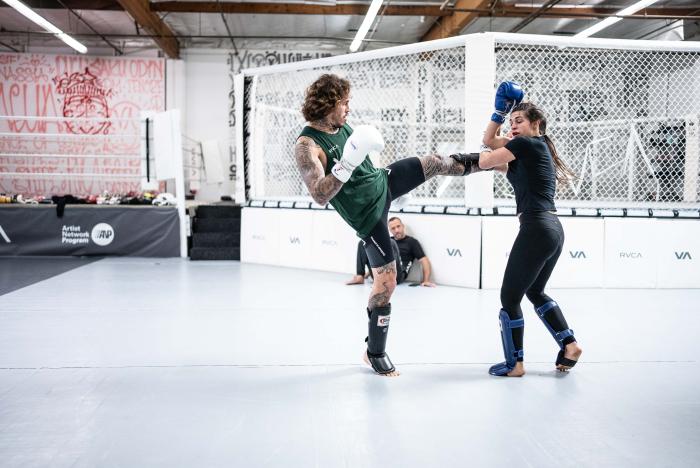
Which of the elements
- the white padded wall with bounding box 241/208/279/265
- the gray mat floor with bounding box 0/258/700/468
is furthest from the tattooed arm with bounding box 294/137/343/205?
the white padded wall with bounding box 241/208/279/265

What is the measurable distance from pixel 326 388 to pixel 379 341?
1.28ft

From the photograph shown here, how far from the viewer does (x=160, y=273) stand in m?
6.49

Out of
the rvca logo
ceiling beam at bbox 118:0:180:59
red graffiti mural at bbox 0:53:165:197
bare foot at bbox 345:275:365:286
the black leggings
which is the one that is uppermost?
ceiling beam at bbox 118:0:180:59

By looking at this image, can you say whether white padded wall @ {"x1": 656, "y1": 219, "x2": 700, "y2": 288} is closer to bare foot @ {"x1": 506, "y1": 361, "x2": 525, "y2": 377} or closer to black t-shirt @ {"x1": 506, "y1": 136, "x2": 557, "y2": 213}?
black t-shirt @ {"x1": 506, "y1": 136, "x2": 557, "y2": 213}

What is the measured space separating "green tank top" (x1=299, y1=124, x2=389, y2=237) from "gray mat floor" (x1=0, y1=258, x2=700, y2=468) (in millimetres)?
790

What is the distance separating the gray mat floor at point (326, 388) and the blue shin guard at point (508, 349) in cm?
7

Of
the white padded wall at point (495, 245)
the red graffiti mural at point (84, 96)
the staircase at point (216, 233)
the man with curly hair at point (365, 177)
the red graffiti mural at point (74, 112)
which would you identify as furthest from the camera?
the red graffiti mural at point (84, 96)

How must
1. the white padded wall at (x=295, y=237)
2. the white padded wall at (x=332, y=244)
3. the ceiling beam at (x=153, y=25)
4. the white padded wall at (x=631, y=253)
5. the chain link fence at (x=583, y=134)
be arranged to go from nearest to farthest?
the white padded wall at (x=631, y=253) < the chain link fence at (x=583, y=134) < the white padded wall at (x=332, y=244) < the white padded wall at (x=295, y=237) < the ceiling beam at (x=153, y=25)

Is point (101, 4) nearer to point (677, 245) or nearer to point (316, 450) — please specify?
point (677, 245)

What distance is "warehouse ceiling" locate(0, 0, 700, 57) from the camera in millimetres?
11188

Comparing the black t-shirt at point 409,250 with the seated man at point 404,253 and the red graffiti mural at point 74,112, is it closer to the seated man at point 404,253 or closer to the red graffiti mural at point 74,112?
the seated man at point 404,253

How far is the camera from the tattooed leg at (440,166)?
2.83 metres

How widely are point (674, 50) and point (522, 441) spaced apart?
4840 mm

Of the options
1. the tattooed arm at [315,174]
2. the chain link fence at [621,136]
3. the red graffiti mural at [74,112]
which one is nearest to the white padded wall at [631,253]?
the chain link fence at [621,136]
